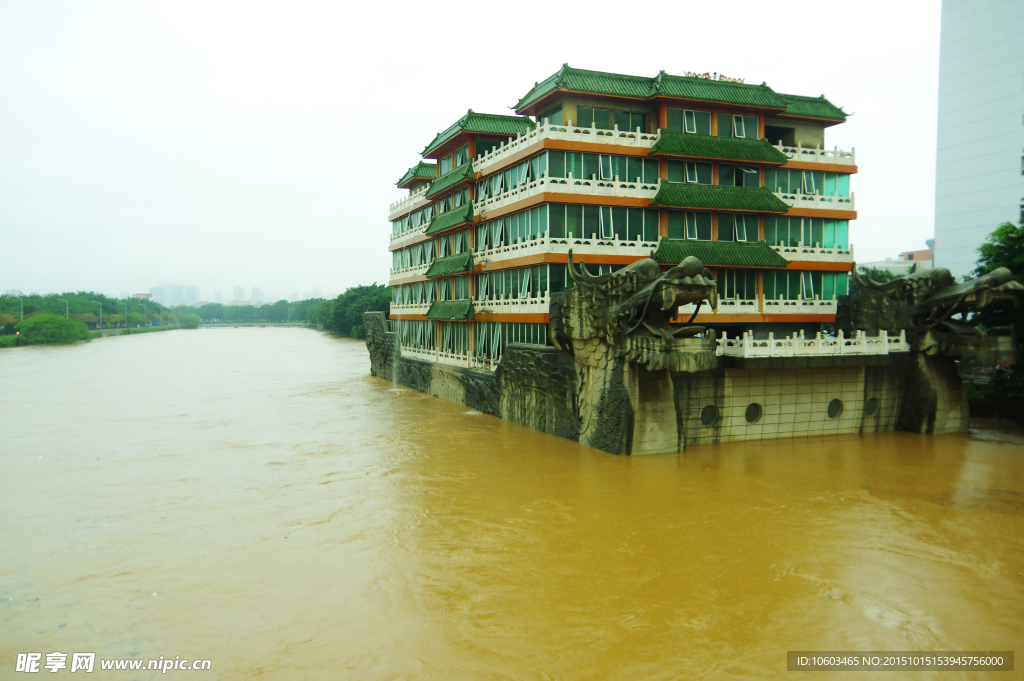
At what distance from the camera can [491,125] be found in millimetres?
30938

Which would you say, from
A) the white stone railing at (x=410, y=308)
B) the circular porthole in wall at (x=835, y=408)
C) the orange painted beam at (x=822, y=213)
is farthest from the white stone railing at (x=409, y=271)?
the circular porthole in wall at (x=835, y=408)

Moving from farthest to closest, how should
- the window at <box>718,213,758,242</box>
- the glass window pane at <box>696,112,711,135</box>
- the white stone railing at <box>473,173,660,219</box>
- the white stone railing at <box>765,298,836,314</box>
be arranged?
the white stone railing at <box>765,298,836,314</box>
the glass window pane at <box>696,112,711,135</box>
the window at <box>718,213,758,242</box>
the white stone railing at <box>473,173,660,219</box>

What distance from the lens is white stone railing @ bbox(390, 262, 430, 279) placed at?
37519 mm

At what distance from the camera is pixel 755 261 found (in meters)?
24.7

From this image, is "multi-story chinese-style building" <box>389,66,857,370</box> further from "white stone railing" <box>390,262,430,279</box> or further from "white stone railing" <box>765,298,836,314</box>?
"white stone railing" <box>390,262,430,279</box>

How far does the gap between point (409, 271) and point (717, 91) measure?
21.8 meters

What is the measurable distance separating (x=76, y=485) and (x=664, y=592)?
641 inches

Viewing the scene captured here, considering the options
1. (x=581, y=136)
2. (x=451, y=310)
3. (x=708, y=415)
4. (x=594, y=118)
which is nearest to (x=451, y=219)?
(x=451, y=310)

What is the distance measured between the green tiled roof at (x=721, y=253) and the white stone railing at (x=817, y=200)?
2640mm

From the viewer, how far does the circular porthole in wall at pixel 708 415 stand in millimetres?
20547

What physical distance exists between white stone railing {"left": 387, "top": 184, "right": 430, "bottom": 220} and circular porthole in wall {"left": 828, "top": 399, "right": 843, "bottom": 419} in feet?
76.0

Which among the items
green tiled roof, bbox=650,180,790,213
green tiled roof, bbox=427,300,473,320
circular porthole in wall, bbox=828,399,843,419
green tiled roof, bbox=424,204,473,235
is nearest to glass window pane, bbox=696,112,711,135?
green tiled roof, bbox=650,180,790,213

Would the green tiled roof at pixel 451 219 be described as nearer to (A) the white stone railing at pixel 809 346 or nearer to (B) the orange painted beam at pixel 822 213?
(A) the white stone railing at pixel 809 346

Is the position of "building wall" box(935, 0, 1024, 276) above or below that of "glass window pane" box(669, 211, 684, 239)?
above
